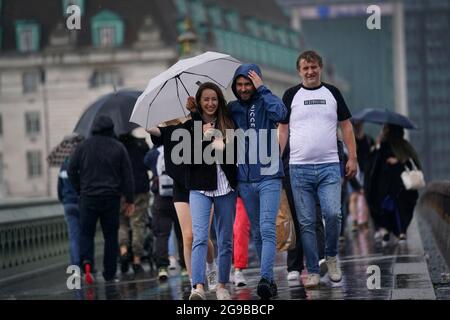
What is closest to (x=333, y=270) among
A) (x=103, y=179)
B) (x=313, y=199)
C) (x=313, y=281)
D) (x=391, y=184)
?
(x=313, y=281)

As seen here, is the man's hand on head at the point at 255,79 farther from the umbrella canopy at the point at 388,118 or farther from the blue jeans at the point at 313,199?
the umbrella canopy at the point at 388,118

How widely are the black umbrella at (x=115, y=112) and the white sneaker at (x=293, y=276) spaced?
4338mm

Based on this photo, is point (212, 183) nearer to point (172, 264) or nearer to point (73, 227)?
point (73, 227)

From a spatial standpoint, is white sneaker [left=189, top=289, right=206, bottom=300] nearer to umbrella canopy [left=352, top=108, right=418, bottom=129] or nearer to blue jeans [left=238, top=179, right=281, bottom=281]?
blue jeans [left=238, top=179, right=281, bottom=281]

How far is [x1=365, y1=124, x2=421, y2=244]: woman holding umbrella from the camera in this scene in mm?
19266

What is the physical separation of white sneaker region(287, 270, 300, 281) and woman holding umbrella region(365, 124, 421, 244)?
640 cm

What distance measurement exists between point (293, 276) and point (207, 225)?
2.09m

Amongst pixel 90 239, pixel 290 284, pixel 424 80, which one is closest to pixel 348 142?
pixel 290 284

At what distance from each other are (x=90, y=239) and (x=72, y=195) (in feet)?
3.73

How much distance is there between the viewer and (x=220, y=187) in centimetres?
1106

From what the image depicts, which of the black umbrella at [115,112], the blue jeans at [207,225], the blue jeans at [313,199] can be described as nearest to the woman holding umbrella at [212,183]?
the blue jeans at [207,225]

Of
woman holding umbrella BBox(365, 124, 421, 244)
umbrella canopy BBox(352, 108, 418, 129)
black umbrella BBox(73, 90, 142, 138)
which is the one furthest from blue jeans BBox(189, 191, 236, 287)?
woman holding umbrella BBox(365, 124, 421, 244)

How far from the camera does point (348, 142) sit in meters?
12.1

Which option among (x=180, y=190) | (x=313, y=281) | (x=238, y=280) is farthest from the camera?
(x=238, y=280)
